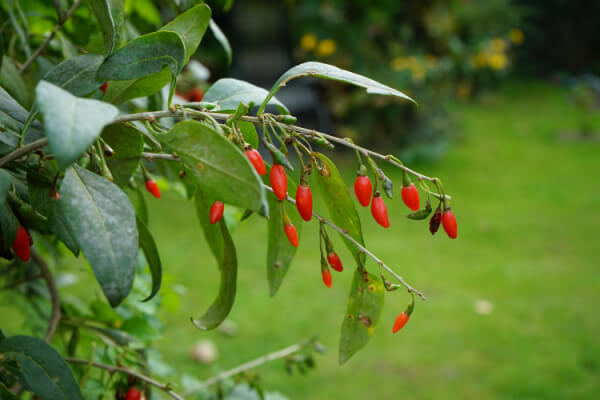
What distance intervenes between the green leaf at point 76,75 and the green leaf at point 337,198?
0.28m

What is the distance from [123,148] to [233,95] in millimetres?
154

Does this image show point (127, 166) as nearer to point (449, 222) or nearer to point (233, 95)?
point (233, 95)

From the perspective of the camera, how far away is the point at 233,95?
710 mm

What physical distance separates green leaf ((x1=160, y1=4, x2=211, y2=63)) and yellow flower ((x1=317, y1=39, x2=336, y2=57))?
181 inches

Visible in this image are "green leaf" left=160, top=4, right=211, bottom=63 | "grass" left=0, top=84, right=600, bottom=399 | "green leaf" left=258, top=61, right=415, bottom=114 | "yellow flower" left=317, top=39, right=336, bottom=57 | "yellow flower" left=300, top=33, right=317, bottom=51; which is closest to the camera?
"green leaf" left=258, top=61, right=415, bottom=114

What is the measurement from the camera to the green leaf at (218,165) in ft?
1.74

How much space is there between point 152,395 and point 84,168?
665mm

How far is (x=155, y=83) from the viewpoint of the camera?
712 mm

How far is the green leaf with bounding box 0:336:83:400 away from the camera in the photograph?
2.21ft

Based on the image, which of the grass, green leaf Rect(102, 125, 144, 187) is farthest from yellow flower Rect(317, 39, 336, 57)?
green leaf Rect(102, 125, 144, 187)

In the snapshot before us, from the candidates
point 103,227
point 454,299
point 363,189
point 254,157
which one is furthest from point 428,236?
point 103,227

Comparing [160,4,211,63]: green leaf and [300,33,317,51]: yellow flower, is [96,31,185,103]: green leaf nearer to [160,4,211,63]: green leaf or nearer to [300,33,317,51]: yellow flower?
[160,4,211,63]: green leaf

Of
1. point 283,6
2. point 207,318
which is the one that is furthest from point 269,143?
point 283,6

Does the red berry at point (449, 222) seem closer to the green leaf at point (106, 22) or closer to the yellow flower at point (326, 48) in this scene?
the green leaf at point (106, 22)
